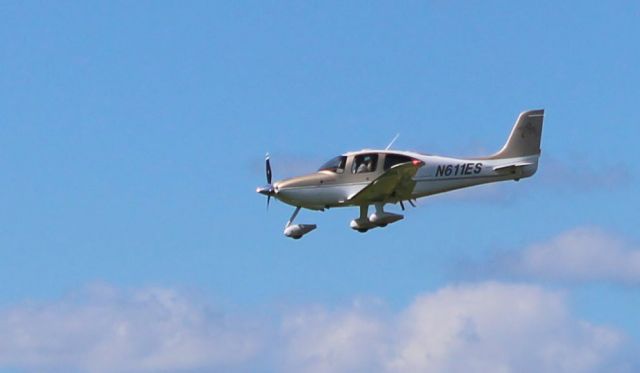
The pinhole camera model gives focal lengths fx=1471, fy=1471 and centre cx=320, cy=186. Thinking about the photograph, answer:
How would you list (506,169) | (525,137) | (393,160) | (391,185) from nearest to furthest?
(391,185) < (393,160) < (506,169) < (525,137)

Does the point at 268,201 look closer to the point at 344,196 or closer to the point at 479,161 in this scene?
the point at 344,196

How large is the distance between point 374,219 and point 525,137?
7.63m

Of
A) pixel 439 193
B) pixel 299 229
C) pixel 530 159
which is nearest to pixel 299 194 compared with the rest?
Result: pixel 299 229

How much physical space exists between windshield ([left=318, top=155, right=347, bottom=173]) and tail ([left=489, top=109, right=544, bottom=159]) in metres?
5.89

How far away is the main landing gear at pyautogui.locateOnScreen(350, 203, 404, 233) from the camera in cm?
4972

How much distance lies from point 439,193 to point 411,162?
2.95 meters

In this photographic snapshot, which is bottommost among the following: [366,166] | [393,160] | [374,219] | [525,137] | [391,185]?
[374,219]

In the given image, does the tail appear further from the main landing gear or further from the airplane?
the main landing gear

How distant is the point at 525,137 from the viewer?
54125mm

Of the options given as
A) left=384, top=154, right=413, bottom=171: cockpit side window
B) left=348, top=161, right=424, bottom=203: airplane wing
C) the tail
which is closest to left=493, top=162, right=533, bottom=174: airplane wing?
the tail

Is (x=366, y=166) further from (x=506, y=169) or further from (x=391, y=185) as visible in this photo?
(x=506, y=169)

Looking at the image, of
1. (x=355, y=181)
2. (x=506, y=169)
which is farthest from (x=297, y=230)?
(x=506, y=169)

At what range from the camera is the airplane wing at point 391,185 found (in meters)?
49.5

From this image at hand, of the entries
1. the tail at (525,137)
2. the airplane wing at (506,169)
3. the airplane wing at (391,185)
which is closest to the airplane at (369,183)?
the airplane wing at (391,185)
